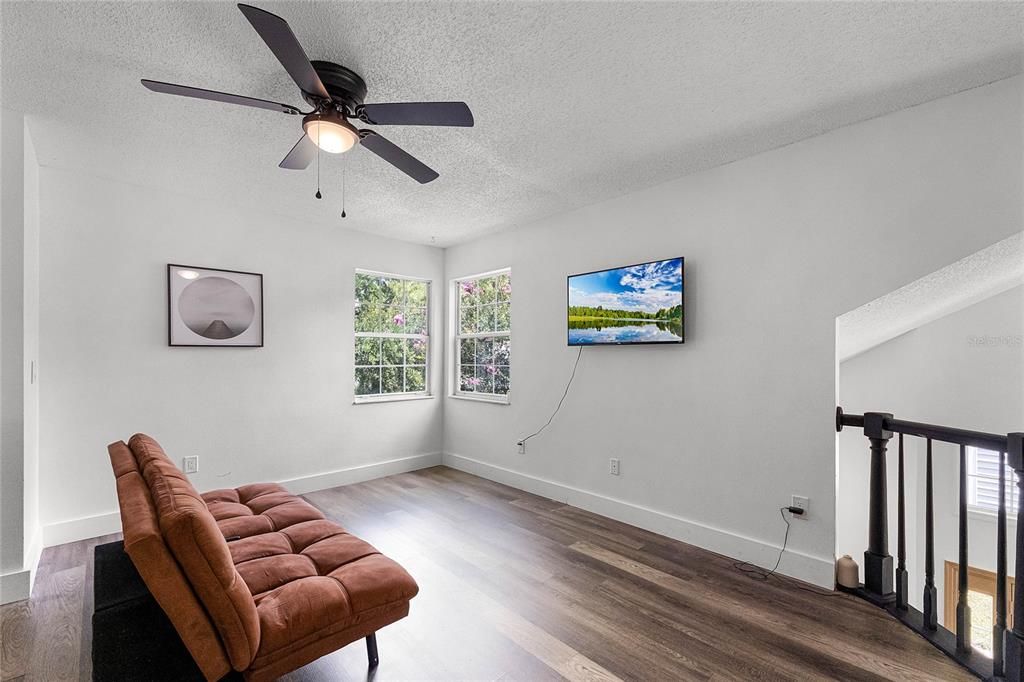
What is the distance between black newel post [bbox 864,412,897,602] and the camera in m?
2.43

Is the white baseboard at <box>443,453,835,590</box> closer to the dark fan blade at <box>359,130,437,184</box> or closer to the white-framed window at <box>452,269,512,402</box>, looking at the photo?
the white-framed window at <box>452,269,512,402</box>

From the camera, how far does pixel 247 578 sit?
5.66 ft

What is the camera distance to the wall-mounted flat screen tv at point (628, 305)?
320cm

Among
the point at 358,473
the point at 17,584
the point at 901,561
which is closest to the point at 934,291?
the point at 901,561

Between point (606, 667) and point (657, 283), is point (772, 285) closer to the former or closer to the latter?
point (657, 283)

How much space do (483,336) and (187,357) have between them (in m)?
2.61

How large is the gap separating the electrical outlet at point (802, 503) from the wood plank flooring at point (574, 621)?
15.6 inches

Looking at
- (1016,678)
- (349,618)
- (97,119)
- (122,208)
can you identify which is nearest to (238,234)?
(122,208)

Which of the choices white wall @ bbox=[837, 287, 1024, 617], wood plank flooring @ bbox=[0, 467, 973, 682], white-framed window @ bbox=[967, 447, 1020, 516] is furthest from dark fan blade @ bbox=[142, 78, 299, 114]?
white-framed window @ bbox=[967, 447, 1020, 516]

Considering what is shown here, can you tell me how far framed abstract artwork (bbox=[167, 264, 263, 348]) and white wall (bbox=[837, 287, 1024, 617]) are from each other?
5531mm

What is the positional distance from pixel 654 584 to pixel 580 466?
1.35 meters

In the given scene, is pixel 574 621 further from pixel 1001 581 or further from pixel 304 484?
pixel 304 484

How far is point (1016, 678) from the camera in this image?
5.56 feet

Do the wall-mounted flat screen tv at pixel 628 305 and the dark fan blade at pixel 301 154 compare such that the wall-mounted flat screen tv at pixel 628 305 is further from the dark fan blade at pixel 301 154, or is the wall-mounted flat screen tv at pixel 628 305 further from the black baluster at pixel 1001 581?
the dark fan blade at pixel 301 154
